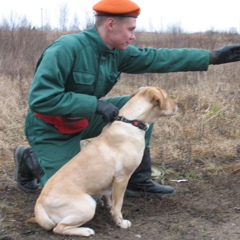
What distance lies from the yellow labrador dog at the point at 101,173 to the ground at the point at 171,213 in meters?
0.14

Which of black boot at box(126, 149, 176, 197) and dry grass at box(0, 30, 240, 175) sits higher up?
black boot at box(126, 149, 176, 197)

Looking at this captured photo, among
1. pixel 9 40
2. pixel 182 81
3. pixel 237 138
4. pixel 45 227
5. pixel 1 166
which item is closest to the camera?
pixel 45 227

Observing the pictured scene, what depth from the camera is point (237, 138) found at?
6.35 metres

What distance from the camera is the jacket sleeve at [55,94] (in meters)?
3.39

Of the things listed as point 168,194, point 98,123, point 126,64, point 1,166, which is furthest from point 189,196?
point 1,166

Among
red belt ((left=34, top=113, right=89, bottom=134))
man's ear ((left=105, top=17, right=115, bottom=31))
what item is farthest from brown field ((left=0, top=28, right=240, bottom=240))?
man's ear ((left=105, top=17, right=115, bottom=31))

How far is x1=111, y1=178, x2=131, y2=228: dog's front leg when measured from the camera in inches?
134

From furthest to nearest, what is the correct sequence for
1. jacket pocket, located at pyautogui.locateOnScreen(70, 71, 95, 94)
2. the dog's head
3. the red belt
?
1. the red belt
2. jacket pocket, located at pyautogui.locateOnScreen(70, 71, 95, 94)
3. the dog's head

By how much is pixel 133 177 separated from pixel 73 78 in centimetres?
116

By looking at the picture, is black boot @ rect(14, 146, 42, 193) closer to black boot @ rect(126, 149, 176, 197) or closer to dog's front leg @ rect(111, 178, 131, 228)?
black boot @ rect(126, 149, 176, 197)

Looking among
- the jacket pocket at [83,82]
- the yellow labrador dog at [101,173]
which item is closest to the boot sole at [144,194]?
the yellow labrador dog at [101,173]

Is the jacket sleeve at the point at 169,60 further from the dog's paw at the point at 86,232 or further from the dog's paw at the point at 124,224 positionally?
the dog's paw at the point at 86,232

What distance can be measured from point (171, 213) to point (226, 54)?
62.1 inches

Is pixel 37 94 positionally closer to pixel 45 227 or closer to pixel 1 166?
pixel 45 227
